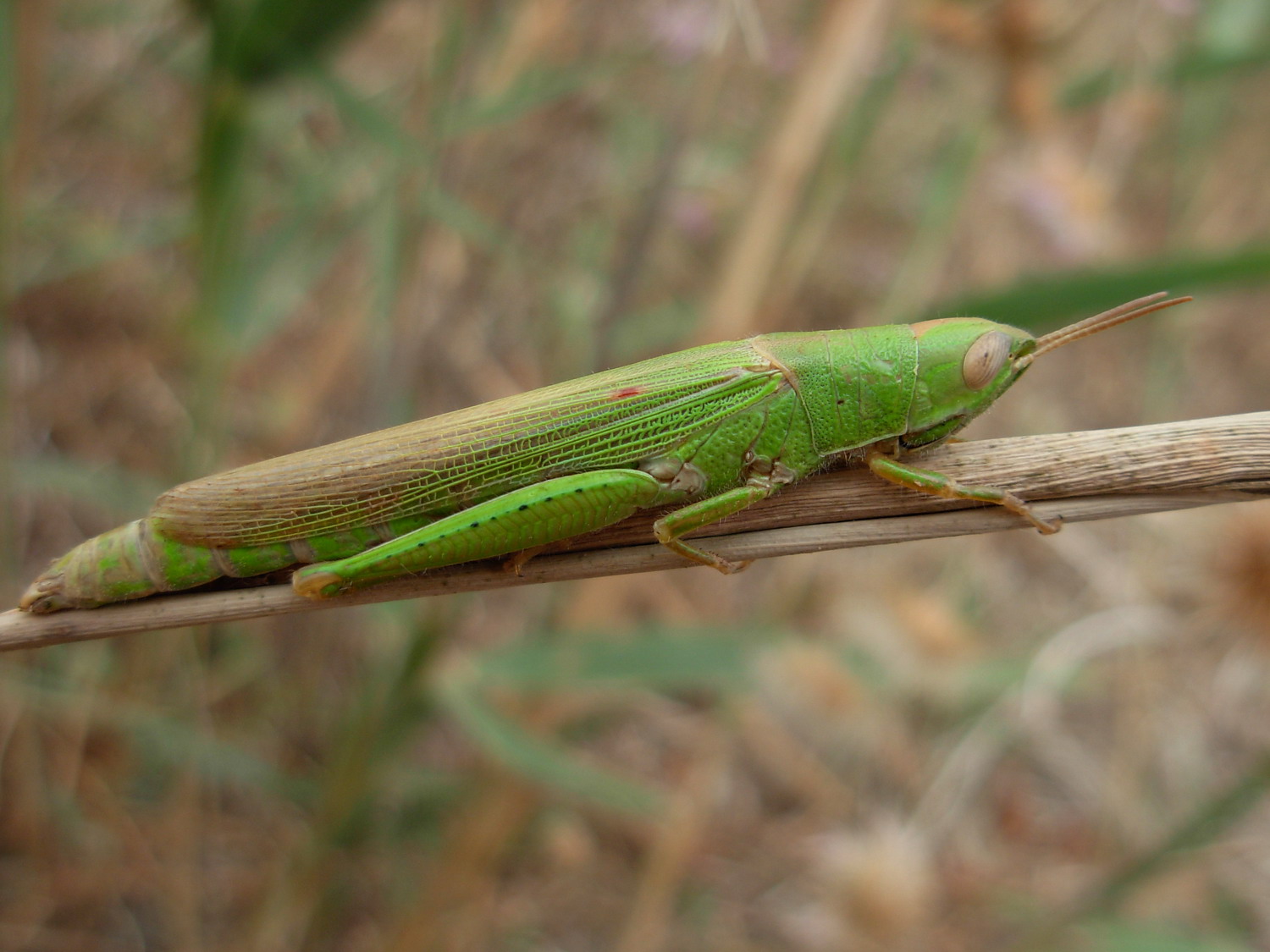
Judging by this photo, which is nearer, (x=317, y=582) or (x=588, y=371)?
(x=317, y=582)

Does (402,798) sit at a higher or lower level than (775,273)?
lower

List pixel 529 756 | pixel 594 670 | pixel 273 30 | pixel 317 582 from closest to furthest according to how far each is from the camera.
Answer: pixel 317 582 < pixel 273 30 < pixel 529 756 < pixel 594 670

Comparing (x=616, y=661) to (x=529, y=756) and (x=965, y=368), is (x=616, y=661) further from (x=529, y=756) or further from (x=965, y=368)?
(x=965, y=368)

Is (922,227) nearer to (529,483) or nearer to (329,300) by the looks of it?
(529,483)

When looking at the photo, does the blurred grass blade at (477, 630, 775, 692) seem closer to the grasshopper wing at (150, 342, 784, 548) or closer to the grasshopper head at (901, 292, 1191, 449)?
the grasshopper wing at (150, 342, 784, 548)

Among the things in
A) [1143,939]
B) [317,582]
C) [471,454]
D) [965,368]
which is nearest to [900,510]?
[965,368]

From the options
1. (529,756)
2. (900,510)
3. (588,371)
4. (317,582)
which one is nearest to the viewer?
(317,582)

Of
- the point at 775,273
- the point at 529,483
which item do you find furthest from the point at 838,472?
the point at 775,273
